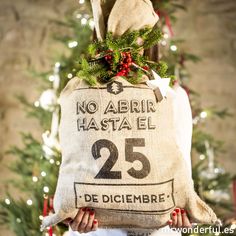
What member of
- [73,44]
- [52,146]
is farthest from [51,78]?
[52,146]

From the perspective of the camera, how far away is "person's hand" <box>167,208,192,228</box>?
0.85 m

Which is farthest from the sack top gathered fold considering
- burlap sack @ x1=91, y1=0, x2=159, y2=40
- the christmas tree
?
the christmas tree

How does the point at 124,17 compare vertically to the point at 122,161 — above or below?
above

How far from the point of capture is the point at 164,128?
83 centimetres

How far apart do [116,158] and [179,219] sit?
0.71 feet

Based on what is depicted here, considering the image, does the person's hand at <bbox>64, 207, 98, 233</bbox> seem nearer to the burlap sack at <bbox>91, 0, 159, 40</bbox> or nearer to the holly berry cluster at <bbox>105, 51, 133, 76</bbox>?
the holly berry cluster at <bbox>105, 51, 133, 76</bbox>

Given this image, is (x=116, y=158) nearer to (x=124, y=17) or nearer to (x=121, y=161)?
(x=121, y=161)

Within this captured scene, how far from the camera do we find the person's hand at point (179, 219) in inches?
33.4

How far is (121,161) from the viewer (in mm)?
791

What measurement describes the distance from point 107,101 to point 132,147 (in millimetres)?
117

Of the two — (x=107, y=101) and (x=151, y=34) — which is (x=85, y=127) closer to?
(x=107, y=101)

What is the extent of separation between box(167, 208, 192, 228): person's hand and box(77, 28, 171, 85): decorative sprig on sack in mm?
317

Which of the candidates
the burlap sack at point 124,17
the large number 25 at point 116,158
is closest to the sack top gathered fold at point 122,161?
the large number 25 at point 116,158

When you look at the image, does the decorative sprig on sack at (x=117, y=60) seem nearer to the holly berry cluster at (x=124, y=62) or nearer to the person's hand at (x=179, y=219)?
the holly berry cluster at (x=124, y=62)
